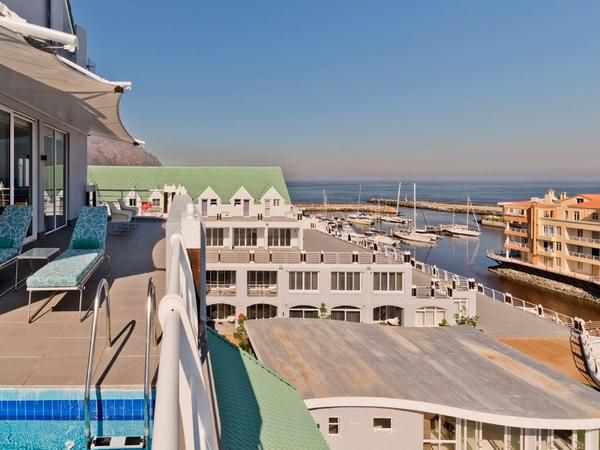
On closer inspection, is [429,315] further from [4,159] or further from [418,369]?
[4,159]

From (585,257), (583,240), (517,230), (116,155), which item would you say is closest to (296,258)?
(585,257)

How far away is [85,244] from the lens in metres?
5.82

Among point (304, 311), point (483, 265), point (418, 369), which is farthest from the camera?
point (483, 265)

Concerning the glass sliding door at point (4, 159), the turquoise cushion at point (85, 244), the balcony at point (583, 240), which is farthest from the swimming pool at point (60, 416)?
the balcony at point (583, 240)

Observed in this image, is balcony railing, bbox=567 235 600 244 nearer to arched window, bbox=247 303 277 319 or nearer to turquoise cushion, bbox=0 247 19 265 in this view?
arched window, bbox=247 303 277 319

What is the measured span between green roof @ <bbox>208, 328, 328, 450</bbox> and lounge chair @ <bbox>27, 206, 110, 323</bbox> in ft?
4.74

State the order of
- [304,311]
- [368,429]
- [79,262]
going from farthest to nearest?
[304,311] < [368,429] < [79,262]

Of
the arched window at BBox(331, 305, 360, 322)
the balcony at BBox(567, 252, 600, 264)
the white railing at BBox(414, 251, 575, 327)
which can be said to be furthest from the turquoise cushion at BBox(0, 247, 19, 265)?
the balcony at BBox(567, 252, 600, 264)

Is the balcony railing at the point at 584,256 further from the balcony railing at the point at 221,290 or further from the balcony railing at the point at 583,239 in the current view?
the balcony railing at the point at 221,290

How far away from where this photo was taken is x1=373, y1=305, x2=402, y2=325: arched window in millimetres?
21141

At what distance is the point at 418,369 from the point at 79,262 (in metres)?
7.06

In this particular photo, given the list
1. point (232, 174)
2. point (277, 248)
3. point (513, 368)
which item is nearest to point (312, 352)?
point (513, 368)

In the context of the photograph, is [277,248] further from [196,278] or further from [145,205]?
[196,278]

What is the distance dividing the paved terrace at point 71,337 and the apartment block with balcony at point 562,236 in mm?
38499
